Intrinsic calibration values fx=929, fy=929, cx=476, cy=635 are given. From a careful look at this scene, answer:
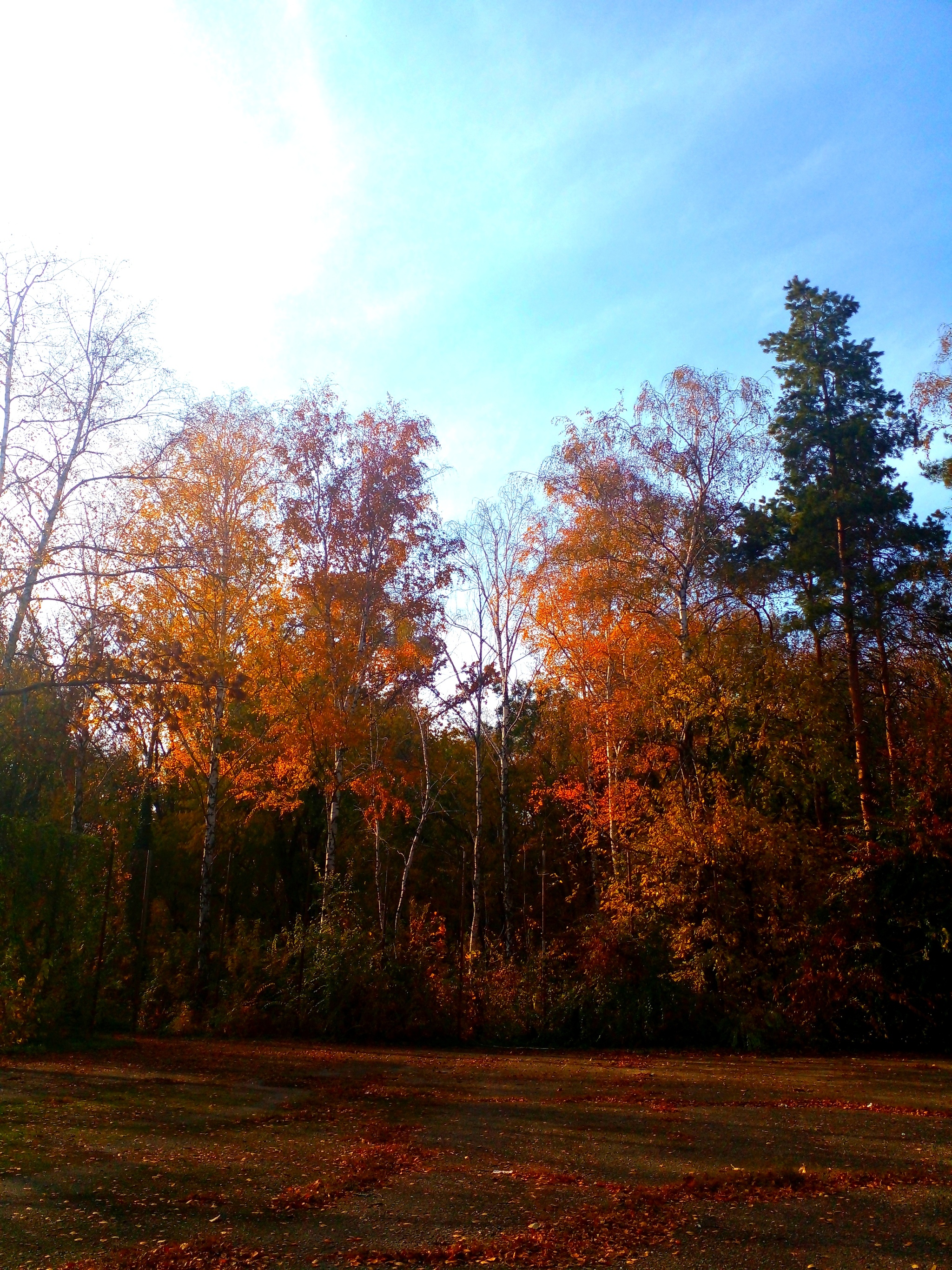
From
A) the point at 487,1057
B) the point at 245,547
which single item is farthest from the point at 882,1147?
the point at 245,547

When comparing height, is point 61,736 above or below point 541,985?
above

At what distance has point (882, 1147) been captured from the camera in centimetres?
784

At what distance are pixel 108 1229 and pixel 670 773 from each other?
55.3ft

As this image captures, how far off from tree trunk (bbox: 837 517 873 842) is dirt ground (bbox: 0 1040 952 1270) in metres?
6.37

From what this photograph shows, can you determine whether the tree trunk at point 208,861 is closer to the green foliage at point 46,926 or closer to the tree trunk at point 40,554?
the green foliage at point 46,926

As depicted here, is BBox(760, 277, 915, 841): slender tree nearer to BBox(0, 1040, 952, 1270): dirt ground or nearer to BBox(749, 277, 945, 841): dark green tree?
BBox(749, 277, 945, 841): dark green tree

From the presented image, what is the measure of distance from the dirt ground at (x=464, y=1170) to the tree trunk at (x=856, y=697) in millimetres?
6368

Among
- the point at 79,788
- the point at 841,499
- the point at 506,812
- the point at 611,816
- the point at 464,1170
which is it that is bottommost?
the point at 464,1170

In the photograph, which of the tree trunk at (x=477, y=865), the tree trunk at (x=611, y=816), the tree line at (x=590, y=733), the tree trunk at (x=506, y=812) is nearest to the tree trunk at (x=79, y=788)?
the tree line at (x=590, y=733)

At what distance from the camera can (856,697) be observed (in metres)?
18.9

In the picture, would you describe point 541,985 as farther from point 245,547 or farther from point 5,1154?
point 5,1154

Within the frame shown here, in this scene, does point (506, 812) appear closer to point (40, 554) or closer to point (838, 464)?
point (838, 464)

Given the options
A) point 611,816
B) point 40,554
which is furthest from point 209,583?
point 611,816

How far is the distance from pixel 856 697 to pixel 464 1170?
14570 millimetres
